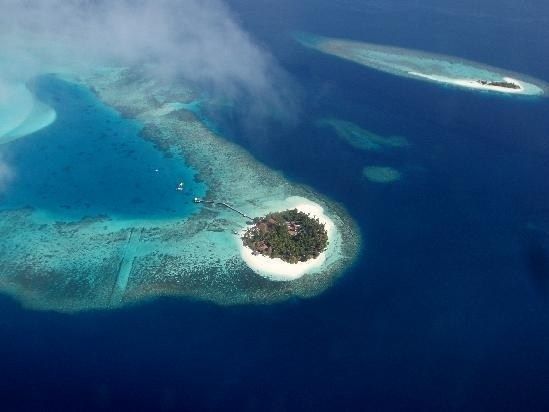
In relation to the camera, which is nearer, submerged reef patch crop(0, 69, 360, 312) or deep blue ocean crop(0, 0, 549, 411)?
deep blue ocean crop(0, 0, 549, 411)

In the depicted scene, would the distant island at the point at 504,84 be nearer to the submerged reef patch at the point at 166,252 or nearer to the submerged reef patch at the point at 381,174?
the submerged reef patch at the point at 381,174

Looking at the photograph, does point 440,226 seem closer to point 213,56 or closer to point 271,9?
point 213,56

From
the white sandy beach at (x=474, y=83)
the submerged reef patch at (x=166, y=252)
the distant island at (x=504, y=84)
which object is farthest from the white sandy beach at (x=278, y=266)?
the distant island at (x=504, y=84)

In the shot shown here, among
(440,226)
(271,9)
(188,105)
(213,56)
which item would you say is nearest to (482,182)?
(440,226)

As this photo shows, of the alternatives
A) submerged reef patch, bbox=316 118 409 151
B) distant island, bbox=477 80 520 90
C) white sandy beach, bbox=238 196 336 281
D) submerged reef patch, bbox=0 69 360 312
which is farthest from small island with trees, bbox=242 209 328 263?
distant island, bbox=477 80 520 90

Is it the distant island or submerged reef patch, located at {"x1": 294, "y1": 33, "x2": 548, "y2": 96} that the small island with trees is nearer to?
Result: submerged reef patch, located at {"x1": 294, "y1": 33, "x2": 548, "y2": 96}

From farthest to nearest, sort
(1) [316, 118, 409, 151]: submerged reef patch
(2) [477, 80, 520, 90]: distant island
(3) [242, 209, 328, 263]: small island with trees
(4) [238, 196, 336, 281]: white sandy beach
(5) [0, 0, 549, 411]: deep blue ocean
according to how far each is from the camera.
→ (2) [477, 80, 520, 90]: distant island
(1) [316, 118, 409, 151]: submerged reef patch
(3) [242, 209, 328, 263]: small island with trees
(4) [238, 196, 336, 281]: white sandy beach
(5) [0, 0, 549, 411]: deep blue ocean

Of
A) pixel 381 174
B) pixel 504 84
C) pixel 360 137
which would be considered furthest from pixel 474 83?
pixel 381 174
